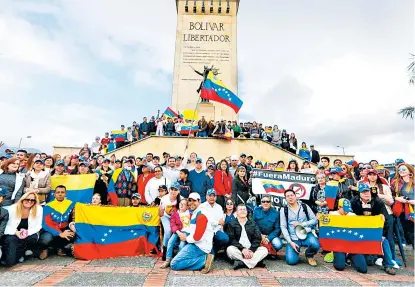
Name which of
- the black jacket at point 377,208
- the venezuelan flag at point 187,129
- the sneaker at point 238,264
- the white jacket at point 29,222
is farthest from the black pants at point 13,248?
the venezuelan flag at point 187,129

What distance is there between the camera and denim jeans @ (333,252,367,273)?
4.84 m

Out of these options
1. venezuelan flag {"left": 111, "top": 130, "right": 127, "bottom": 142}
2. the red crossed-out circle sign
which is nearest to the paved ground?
the red crossed-out circle sign

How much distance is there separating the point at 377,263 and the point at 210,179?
12.5ft

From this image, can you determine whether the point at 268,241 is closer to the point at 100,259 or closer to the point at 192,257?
the point at 192,257

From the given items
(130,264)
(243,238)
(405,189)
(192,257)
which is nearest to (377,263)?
(405,189)

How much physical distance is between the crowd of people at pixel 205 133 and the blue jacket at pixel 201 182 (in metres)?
8.27

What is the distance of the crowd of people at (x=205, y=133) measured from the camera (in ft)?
51.0

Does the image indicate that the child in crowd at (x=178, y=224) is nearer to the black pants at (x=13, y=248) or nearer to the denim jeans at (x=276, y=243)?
the denim jeans at (x=276, y=243)

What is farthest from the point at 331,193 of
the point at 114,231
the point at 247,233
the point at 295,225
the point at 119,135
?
the point at 119,135

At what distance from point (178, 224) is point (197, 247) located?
61 centimetres

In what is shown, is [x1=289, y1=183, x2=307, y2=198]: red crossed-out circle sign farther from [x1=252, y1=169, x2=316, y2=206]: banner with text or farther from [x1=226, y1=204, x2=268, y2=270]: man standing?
[x1=226, y1=204, x2=268, y2=270]: man standing

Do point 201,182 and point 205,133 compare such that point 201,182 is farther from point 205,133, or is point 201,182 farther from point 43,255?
point 205,133

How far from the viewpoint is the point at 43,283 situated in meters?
3.86

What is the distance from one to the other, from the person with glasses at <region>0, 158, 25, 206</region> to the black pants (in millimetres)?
775
